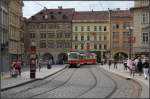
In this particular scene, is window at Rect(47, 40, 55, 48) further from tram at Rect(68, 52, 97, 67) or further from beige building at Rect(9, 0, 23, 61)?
beige building at Rect(9, 0, 23, 61)

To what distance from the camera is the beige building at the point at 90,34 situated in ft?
461

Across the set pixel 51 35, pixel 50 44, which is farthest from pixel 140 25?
pixel 51 35

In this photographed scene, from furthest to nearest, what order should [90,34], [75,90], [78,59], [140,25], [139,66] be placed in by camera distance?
[90,34] < [78,59] < [140,25] < [139,66] < [75,90]

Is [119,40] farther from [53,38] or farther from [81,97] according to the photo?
[81,97]

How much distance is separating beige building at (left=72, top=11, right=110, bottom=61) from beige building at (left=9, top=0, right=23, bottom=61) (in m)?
28.8

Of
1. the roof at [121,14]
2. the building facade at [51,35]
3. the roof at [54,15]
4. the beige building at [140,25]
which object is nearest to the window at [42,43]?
the building facade at [51,35]

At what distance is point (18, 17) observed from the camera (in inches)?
4392

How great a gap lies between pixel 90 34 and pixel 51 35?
11.1 metres

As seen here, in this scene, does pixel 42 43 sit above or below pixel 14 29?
below

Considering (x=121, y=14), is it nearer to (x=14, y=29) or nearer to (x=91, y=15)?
(x=91, y=15)

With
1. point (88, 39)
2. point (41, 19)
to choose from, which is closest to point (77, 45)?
point (88, 39)

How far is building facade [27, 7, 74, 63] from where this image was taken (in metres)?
139

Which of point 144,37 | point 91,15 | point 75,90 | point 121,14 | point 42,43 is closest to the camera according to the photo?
point 75,90

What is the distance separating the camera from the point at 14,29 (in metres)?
106
